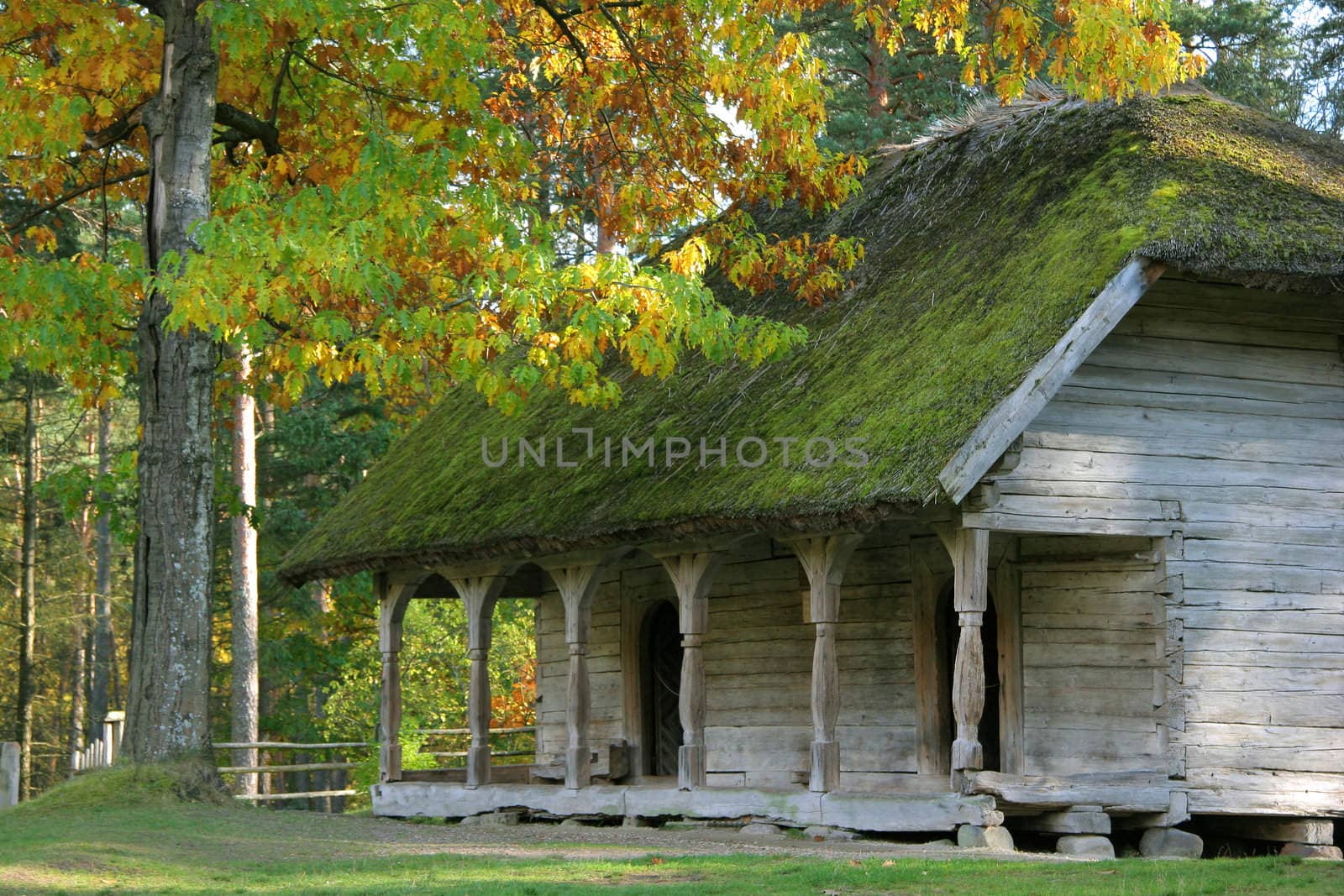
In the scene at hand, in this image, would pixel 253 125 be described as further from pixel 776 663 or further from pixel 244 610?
pixel 244 610

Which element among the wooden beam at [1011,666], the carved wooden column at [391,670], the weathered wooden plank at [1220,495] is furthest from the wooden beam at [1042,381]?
the carved wooden column at [391,670]

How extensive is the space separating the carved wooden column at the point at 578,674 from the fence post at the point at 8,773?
364 inches

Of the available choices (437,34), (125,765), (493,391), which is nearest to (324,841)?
(125,765)

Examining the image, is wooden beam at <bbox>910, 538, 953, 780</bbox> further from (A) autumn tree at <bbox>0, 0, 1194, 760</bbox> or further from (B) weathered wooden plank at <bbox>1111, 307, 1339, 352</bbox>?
(B) weathered wooden plank at <bbox>1111, 307, 1339, 352</bbox>

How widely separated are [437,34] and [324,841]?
7025 millimetres

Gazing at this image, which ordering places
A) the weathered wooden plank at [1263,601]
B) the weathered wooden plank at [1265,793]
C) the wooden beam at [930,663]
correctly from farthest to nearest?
1. the wooden beam at [930,663]
2. the weathered wooden plank at [1263,601]
3. the weathered wooden plank at [1265,793]

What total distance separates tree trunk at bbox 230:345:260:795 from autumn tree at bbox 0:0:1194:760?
9901 millimetres

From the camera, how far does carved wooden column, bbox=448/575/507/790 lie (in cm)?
1875

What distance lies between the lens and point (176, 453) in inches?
559

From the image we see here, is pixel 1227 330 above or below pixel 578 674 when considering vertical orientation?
above

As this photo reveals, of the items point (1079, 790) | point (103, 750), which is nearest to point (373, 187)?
point (1079, 790)

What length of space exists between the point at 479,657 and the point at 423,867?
766 centimetres

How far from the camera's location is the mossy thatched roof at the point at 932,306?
43.2ft

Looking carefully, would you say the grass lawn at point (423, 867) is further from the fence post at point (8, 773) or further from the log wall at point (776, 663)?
the fence post at point (8, 773)
